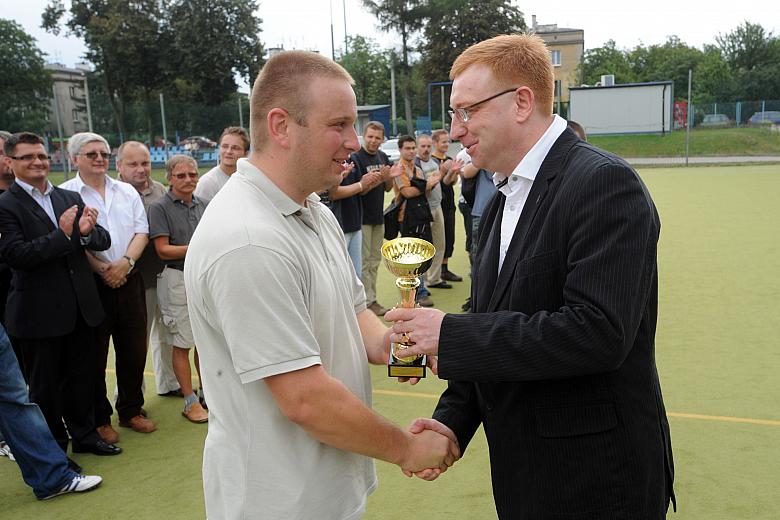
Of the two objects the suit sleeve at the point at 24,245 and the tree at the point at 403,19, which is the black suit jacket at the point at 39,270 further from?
the tree at the point at 403,19

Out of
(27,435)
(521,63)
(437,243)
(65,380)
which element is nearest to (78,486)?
(27,435)

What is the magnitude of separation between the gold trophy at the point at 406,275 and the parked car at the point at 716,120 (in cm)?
3747

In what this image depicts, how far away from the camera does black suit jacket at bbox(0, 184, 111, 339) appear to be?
4594mm

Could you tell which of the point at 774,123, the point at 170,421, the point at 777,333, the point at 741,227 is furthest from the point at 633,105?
the point at 170,421

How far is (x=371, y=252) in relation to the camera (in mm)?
8836

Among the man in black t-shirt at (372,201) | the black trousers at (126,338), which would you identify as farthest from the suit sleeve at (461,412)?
the man in black t-shirt at (372,201)

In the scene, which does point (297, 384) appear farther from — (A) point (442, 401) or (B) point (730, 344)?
(B) point (730, 344)

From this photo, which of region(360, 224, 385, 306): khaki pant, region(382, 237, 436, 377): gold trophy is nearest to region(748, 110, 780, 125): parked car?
region(360, 224, 385, 306): khaki pant

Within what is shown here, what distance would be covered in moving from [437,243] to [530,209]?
7606 mm

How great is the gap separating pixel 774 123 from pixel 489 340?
38658mm

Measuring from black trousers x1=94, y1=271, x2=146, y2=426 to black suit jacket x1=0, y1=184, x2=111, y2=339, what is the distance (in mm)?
381

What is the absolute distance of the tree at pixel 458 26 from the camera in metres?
52.1

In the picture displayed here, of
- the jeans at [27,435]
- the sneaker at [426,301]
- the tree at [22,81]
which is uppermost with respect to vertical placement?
the tree at [22,81]

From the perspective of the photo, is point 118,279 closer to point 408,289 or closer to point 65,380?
point 65,380
